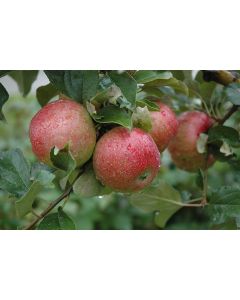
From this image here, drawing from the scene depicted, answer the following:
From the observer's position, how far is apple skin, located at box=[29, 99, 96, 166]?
31.2 inches

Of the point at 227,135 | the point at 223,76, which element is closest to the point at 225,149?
the point at 227,135

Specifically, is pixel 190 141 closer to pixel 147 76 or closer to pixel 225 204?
pixel 225 204

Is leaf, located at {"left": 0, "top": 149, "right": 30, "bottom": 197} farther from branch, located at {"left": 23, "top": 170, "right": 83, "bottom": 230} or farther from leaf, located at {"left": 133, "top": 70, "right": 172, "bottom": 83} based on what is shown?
leaf, located at {"left": 133, "top": 70, "right": 172, "bottom": 83}

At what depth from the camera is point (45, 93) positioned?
1016 mm

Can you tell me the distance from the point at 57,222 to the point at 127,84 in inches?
9.3

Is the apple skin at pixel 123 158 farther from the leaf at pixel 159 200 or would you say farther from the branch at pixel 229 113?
the branch at pixel 229 113

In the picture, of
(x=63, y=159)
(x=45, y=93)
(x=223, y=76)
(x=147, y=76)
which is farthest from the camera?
(x=223, y=76)

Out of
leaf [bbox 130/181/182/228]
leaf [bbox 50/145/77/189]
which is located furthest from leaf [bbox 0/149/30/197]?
leaf [bbox 130/181/182/228]

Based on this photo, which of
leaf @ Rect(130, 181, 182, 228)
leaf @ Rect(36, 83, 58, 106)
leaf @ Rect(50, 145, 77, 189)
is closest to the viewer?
leaf @ Rect(50, 145, 77, 189)

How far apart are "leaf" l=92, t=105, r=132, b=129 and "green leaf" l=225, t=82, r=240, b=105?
33 cm

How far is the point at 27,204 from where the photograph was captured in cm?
83

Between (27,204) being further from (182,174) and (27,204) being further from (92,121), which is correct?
(182,174)

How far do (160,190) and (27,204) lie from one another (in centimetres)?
38

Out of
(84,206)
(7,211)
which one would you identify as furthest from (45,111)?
(84,206)
